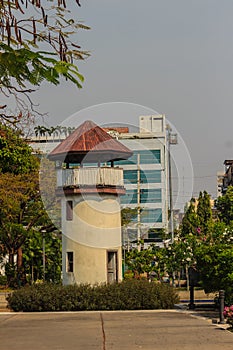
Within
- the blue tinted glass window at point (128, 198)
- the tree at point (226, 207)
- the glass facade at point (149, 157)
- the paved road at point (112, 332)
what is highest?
the glass facade at point (149, 157)

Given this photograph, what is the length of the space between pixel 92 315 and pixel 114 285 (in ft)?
11.0

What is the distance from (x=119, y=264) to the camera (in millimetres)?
31109

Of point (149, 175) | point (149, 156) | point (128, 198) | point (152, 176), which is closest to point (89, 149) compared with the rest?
point (128, 198)

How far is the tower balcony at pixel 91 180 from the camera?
30750 mm

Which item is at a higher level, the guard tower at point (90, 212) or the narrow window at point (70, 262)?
the guard tower at point (90, 212)

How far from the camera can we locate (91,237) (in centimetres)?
3045

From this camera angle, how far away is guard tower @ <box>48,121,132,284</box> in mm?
30281

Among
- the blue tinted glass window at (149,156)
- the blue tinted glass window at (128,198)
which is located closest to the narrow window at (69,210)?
the blue tinted glass window at (128,198)

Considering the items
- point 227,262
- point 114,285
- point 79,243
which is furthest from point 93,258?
point 227,262

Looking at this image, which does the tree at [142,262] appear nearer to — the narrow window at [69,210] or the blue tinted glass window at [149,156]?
the narrow window at [69,210]

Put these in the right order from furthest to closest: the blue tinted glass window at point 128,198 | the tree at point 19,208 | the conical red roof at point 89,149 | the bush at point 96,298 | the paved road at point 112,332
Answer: the blue tinted glass window at point 128,198, the tree at point 19,208, the conical red roof at point 89,149, the bush at point 96,298, the paved road at point 112,332

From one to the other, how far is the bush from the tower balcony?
4950mm

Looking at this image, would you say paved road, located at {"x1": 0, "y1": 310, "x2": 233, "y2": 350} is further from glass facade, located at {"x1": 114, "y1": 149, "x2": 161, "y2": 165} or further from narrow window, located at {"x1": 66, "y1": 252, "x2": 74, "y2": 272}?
glass facade, located at {"x1": 114, "y1": 149, "x2": 161, "y2": 165}

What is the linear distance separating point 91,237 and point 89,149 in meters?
3.90
